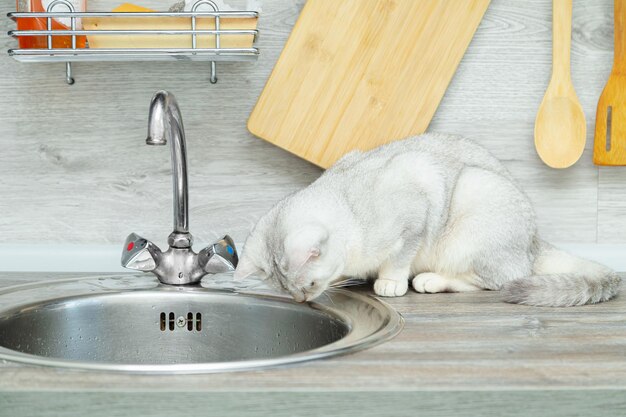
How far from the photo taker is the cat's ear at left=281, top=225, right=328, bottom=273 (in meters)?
1.35

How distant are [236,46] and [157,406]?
83 cm

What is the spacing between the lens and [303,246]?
1.35 metres

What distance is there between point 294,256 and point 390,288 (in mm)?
226

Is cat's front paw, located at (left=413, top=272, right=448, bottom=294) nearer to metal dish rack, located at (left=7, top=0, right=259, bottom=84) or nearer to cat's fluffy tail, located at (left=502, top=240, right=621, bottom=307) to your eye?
cat's fluffy tail, located at (left=502, top=240, right=621, bottom=307)

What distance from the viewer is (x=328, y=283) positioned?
4.73 feet

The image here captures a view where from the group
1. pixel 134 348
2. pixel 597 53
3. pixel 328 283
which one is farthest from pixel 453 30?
pixel 134 348

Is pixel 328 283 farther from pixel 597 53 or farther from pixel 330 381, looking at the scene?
pixel 597 53

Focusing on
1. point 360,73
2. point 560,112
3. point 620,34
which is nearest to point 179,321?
point 360,73

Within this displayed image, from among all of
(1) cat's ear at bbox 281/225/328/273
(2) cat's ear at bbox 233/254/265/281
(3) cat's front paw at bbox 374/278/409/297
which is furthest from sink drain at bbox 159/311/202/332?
(3) cat's front paw at bbox 374/278/409/297

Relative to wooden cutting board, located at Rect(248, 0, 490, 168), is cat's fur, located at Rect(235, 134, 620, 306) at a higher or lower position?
lower

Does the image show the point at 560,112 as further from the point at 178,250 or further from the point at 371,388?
the point at 371,388

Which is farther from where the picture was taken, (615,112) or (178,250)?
(615,112)

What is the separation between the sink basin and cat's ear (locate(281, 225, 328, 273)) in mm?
111

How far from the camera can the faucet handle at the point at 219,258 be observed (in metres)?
1.50
